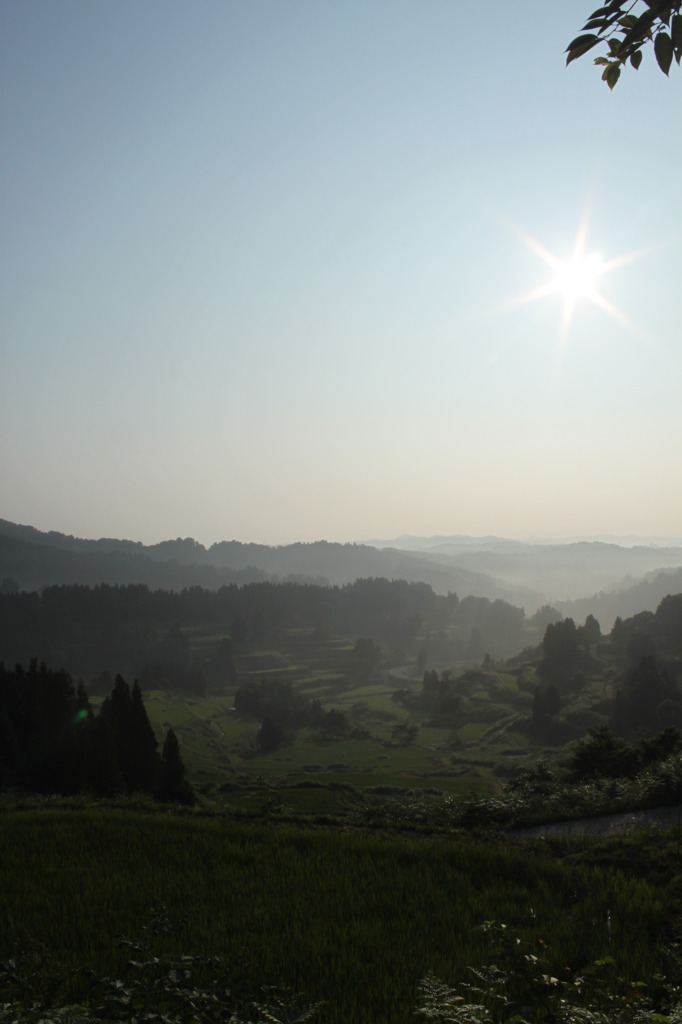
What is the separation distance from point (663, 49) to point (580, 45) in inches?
18.0

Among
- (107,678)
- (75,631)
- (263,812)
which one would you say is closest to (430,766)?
(263,812)

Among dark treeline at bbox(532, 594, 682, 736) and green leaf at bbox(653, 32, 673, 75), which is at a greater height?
green leaf at bbox(653, 32, 673, 75)

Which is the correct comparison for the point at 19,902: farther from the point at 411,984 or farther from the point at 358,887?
the point at 411,984

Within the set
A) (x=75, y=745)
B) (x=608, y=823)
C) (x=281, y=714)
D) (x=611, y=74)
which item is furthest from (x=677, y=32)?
(x=281, y=714)

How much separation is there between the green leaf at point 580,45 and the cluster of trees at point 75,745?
3109 cm

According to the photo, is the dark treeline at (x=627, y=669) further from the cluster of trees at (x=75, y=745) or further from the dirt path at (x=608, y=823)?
the dirt path at (x=608, y=823)

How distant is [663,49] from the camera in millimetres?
3809

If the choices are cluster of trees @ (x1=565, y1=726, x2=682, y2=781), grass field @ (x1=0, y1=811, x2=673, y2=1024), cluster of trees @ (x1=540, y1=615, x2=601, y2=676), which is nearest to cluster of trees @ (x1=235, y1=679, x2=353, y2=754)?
cluster of trees @ (x1=540, y1=615, x2=601, y2=676)

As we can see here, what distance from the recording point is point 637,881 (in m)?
10.5

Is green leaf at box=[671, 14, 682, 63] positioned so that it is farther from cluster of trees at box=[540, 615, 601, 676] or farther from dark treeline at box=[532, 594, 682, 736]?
cluster of trees at box=[540, 615, 601, 676]

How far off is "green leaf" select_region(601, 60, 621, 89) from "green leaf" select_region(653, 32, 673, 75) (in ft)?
1.60

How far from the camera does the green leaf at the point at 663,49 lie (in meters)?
3.79

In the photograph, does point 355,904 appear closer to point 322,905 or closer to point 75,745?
point 322,905

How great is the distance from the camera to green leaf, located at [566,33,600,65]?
3.95m
